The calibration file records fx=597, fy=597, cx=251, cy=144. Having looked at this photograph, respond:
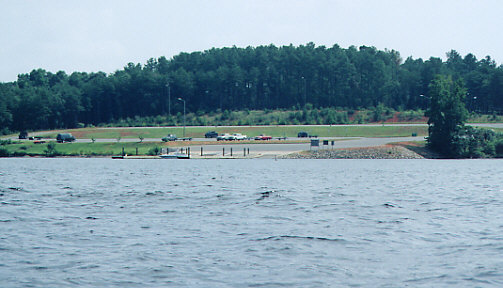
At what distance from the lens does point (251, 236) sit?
77.7 ft

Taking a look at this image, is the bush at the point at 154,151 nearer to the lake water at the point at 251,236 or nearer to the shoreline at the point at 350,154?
the shoreline at the point at 350,154

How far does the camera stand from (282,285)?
16.6 meters

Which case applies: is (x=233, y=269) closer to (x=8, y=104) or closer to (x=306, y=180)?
(x=306, y=180)

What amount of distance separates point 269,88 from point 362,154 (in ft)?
343

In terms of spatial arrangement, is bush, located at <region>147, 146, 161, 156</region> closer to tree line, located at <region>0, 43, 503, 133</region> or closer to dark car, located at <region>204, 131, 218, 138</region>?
dark car, located at <region>204, 131, 218, 138</region>

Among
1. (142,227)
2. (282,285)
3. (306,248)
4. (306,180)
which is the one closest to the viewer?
(282,285)

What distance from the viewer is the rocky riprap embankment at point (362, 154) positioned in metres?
89.8

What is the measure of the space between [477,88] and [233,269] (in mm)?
163196

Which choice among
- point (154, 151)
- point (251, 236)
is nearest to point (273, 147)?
point (154, 151)

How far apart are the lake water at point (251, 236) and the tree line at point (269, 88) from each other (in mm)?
128897

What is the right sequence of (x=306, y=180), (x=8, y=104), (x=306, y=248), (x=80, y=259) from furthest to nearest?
(x=8, y=104) → (x=306, y=180) → (x=306, y=248) → (x=80, y=259)

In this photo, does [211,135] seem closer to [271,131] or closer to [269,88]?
[271,131]

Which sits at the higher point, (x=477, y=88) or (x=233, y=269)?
(x=477, y=88)

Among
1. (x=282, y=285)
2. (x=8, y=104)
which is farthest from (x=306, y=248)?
(x=8, y=104)
